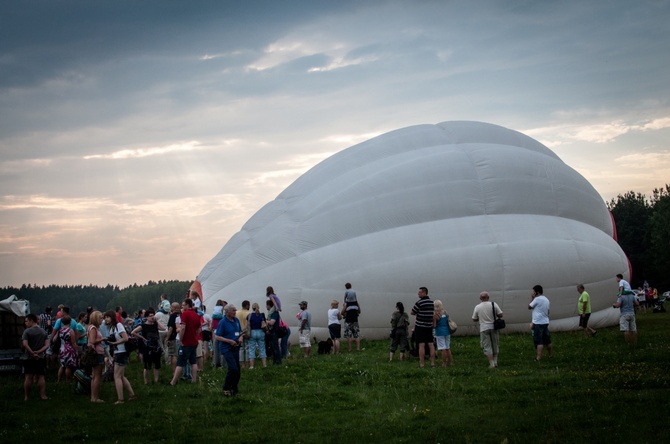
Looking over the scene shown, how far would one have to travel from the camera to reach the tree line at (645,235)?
2598 inches

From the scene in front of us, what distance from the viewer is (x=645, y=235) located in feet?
236

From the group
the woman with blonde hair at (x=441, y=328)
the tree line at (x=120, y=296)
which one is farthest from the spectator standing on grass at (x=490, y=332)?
the tree line at (x=120, y=296)

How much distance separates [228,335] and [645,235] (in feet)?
212

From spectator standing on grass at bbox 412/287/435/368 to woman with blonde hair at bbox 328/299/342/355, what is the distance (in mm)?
4288

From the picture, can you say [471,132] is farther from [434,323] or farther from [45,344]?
[45,344]

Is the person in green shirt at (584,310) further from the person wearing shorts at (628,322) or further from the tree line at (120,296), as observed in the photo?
the tree line at (120,296)

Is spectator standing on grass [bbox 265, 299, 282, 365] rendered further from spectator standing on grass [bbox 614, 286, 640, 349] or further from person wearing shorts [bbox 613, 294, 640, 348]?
spectator standing on grass [bbox 614, 286, 640, 349]

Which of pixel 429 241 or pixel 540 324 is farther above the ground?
pixel 429 241

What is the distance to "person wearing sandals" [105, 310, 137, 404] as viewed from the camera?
15.2m

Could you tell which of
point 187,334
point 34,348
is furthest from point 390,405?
point 34,348

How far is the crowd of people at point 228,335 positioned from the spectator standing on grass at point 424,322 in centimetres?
2

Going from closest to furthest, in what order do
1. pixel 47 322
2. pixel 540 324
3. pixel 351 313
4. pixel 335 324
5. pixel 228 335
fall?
pixel 228 335, pixel 540 324, pixel 335 324, pixel 351 313, pixel 47 322

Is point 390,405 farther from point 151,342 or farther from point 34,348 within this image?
point 34,348

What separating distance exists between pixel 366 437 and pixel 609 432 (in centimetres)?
326
